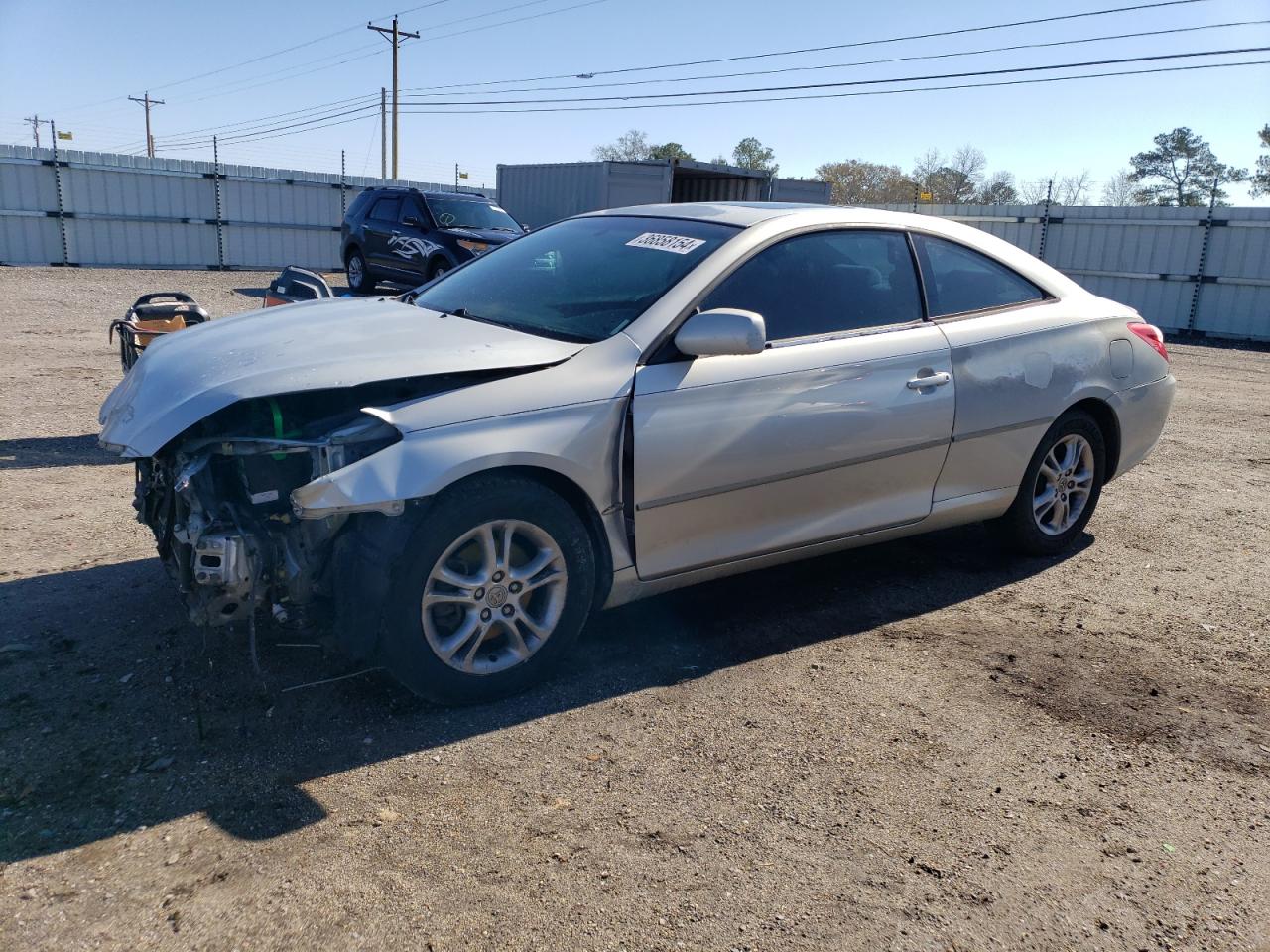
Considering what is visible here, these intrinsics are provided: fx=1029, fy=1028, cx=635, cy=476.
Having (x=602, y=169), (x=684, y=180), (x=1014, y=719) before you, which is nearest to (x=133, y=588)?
(x=1014, y=719)

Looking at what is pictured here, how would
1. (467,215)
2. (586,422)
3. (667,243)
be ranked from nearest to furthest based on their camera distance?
1. (586,422)
2. (667,243)
3. (467,215)

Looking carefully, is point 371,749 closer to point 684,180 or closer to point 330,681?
point 330,681

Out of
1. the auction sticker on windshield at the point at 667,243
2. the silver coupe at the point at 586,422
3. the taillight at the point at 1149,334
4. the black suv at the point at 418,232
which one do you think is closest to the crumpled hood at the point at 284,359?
the silver coupe at the point at 586,422

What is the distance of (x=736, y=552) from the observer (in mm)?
4082

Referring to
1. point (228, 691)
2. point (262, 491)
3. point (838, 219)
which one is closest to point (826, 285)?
point (838, 219)

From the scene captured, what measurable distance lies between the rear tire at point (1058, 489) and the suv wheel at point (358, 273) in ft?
47.5

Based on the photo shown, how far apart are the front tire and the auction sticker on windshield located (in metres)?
1.26

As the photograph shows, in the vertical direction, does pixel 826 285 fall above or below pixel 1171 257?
below

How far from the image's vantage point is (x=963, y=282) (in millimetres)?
4871

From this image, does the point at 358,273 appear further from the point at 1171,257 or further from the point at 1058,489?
the point at 1171,257

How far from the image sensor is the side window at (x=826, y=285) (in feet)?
13.6

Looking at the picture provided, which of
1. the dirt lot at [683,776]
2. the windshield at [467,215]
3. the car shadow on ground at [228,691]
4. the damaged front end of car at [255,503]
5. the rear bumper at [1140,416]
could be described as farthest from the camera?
the windshield at [467,215]

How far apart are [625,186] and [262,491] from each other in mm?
18934

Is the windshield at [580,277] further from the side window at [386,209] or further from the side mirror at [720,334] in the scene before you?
the side window at [386,209]
